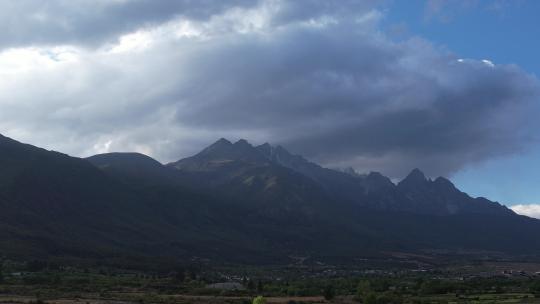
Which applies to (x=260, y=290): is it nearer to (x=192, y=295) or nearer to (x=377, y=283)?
(x=192, y=295)

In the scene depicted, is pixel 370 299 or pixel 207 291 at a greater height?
pixel 207 291

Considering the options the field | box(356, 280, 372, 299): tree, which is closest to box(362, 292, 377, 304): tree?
the field

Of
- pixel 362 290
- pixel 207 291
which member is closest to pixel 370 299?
pixel 362 290

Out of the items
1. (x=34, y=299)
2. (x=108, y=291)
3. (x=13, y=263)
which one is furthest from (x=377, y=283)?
(x=13, y=263)

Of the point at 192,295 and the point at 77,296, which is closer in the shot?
the point at 77,296

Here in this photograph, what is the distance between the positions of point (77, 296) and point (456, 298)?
72.0 m

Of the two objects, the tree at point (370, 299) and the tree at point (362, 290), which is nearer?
the tree at point (370, 299)

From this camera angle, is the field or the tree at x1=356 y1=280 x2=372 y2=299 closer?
the field

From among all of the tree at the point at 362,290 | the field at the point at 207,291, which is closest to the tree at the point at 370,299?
the field at the point at 207,291

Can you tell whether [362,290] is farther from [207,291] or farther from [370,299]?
[207,291]

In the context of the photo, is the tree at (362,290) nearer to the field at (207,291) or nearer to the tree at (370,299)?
the field at (207,291)

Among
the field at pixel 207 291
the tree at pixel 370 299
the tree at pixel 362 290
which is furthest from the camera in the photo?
the tree at pixel 362 290

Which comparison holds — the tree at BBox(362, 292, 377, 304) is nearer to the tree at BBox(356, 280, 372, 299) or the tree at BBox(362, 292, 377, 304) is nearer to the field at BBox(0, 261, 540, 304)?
the field at BBox(0, 261, 540, 304)

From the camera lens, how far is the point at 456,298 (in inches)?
5276
